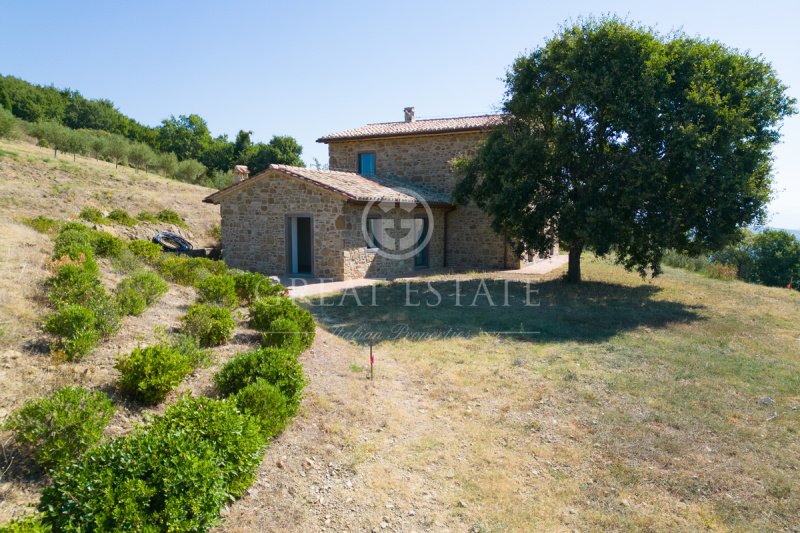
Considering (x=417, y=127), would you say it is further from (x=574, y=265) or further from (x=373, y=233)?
(x=574, y=265)

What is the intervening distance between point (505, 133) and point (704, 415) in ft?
35.6

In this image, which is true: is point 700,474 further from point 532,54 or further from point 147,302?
point 532,54

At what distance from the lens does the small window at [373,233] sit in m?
16.4

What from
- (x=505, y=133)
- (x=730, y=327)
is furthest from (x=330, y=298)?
(x=730, y=327)

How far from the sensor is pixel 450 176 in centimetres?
2033

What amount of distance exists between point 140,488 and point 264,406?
5.58 feet

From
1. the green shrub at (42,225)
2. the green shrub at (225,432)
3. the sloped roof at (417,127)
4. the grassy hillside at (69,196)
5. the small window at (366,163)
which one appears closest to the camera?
the green shrub at (225,432)

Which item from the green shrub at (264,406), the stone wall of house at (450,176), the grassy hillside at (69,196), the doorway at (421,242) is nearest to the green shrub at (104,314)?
the green shrub at (264,406)

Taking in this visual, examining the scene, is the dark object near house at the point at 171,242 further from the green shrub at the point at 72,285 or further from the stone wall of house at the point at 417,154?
the green shrub at the point at 72,285

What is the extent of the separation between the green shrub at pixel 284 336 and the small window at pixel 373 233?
9.38 meters

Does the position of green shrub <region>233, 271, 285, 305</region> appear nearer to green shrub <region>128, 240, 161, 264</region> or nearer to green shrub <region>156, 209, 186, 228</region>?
green shrub <region>128, 240, 161, 264</region>

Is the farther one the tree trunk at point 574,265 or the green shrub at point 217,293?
the tree trunk at point 574,265

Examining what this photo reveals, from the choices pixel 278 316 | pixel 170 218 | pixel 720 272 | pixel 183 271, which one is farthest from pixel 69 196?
pixel 720 272

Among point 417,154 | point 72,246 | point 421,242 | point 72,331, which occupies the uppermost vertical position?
point 417,154
